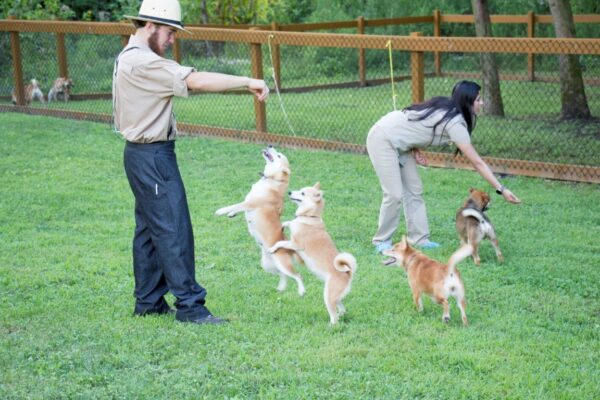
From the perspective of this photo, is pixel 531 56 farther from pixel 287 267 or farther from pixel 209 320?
pixel 209 320

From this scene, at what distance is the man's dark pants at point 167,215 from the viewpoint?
600 cm

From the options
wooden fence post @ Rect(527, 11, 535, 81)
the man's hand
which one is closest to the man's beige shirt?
the man's hand

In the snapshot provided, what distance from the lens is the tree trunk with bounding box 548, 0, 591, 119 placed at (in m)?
14.2

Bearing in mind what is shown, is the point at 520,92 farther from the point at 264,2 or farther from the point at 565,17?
the point at 264,2

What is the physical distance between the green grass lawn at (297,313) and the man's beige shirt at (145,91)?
1.27 meters

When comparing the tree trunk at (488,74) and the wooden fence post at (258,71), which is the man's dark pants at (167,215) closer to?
the wooden fence post at (258,71)

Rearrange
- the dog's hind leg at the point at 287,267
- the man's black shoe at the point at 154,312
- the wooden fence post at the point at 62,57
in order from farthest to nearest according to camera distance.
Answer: the wooden fence post at the point at 62,57
the dog's hind leg at the point at 287,267
the man's black shoe at the point at 154,312

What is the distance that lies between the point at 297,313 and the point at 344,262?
2.04 feet

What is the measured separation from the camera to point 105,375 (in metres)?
5.36

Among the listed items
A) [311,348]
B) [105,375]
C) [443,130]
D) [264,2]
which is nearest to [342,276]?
[311,348]

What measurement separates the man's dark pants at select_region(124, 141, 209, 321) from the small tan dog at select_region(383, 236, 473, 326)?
4.64 ft

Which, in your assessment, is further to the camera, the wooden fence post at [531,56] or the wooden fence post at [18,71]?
the wooden fence post at [531,56]

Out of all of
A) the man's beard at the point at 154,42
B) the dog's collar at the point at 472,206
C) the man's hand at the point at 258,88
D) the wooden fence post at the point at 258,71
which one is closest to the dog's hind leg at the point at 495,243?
the dog's collar at the point at 472,206

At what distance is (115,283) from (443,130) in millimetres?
2921
